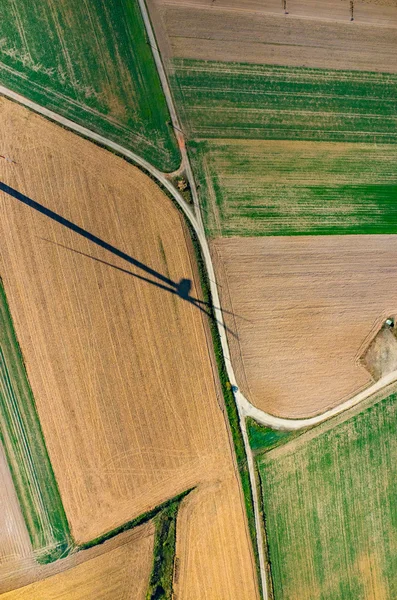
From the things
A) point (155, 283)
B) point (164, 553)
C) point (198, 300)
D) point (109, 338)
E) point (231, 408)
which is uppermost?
point (155, 283)

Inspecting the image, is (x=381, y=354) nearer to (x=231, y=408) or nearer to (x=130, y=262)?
(x=231, y=408)

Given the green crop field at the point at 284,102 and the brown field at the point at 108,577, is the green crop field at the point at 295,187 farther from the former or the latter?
the brown field at the point at 108,577

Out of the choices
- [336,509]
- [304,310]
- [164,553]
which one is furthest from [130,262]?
[336,509]

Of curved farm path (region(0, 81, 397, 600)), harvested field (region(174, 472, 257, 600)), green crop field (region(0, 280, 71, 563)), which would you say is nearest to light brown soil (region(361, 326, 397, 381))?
curved farm path (region(0, 81, 397, 600))

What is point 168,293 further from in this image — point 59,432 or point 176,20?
point 176,20

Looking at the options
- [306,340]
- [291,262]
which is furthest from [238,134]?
[306,340]

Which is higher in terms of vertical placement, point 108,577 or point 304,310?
point 304,310

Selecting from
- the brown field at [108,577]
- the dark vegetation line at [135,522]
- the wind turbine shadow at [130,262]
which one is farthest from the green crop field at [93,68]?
the brown field at [108,577]
